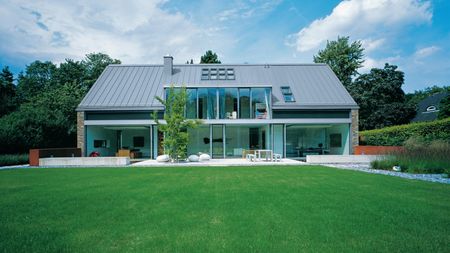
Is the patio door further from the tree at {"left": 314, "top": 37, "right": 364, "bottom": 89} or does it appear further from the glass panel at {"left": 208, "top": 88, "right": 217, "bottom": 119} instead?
the tree at {"left": 314, "top": 37, "right": 364, "bottom": 89}

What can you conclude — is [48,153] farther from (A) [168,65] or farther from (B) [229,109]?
(B) [229,109]

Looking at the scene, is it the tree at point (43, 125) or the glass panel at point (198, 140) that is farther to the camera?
the glass panel at point (198, 140)

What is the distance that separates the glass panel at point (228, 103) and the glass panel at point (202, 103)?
108 centimetres

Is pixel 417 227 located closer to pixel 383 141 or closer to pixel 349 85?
pixel 383 141

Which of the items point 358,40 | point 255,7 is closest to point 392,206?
point 255,7

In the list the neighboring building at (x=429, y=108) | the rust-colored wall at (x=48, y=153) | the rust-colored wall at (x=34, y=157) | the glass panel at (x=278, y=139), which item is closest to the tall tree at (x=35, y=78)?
the rust-colored wall at (x=48, y=153)

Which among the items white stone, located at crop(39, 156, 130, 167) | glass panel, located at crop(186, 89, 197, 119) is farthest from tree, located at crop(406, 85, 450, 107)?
white stone, located at crop(39, 156, 130, 167)

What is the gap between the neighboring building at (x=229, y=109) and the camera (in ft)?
68.4

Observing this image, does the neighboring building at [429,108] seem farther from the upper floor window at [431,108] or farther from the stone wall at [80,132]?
the stone wall at [80,132]

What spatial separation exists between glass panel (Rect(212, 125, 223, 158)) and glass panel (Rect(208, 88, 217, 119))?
1410 millimetres

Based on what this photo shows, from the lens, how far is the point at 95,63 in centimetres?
3750

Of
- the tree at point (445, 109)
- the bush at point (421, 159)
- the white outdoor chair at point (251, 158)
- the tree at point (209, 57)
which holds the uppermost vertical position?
the tree at point (209, 57)

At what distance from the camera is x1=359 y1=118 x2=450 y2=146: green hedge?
16516 millimetres

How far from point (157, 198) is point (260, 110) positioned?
49.7 feet
